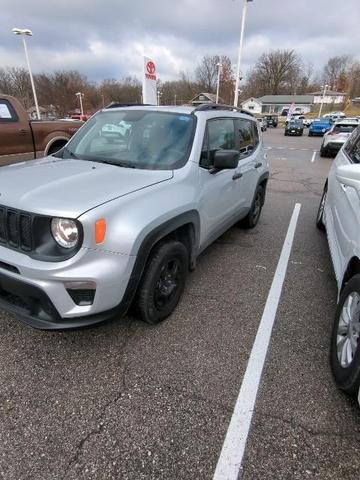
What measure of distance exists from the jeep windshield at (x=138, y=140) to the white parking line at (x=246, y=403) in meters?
1.65

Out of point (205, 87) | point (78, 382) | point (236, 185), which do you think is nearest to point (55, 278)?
point (78, 382)

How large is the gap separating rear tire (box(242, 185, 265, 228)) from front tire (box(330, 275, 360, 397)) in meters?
2.78

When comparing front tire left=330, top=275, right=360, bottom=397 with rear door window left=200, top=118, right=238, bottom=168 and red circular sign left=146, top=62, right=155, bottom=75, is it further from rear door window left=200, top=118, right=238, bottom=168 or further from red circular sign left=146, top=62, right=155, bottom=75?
red circular sign left=146, top=62, right=155, bottom=75

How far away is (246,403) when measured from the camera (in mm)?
2191

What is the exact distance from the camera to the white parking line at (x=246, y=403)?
1816mm

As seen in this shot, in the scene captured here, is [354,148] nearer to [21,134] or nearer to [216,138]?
[216,138]

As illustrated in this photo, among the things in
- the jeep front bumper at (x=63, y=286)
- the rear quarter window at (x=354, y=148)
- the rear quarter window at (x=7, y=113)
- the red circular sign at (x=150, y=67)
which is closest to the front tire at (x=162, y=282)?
the jeep front bumper at (x=63, y=286)

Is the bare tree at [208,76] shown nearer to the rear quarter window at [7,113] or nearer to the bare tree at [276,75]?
the bare tree at [276,75]

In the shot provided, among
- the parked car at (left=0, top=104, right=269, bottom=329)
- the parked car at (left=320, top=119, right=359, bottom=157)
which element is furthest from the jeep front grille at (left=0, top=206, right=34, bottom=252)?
the parked car at (left=320, top=119, right=359, bottom=157)

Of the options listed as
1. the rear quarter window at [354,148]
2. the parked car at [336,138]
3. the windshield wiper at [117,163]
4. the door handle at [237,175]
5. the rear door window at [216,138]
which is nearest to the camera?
the windshield wiper at [117,163]

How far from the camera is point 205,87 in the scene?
83.7m

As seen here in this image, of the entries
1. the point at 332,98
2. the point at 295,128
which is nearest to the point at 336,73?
the point at 332,98

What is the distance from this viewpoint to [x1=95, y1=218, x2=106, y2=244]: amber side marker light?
2.10m

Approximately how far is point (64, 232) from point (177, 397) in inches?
52.6
